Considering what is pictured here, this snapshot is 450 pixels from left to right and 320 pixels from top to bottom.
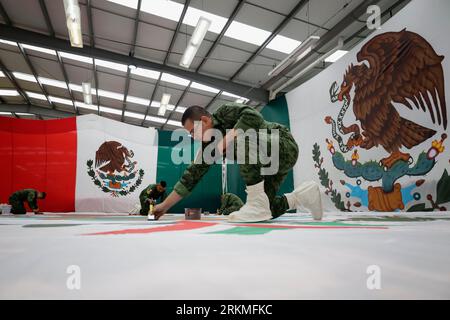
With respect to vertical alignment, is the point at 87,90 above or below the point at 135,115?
below

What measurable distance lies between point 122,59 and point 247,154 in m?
5.82

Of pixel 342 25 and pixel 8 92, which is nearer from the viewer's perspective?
pixel 342 25

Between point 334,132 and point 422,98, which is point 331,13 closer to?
point 334,132

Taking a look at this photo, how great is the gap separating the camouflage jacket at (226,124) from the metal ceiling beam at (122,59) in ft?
16.8

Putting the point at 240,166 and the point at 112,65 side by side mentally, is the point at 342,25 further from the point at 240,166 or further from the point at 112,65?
the point at 112,65

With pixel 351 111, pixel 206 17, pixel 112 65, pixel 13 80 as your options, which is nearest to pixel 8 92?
pixel 13 80

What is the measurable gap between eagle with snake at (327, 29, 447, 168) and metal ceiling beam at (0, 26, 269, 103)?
11.3 ft

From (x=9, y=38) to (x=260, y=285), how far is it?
7.43m

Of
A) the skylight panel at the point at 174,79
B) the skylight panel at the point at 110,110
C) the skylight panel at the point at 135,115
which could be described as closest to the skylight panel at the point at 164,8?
the skylight panel at the point at 174,79

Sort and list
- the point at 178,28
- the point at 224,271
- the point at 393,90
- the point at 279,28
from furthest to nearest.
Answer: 1. the point at 178,28
2. the point at 279,28
3. the point at 393,90
4. the point at 224,271

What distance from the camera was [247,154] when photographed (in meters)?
1.53

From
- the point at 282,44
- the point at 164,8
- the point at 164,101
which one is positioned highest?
the point at 164,8

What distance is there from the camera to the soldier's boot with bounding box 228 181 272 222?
150 centimetres
